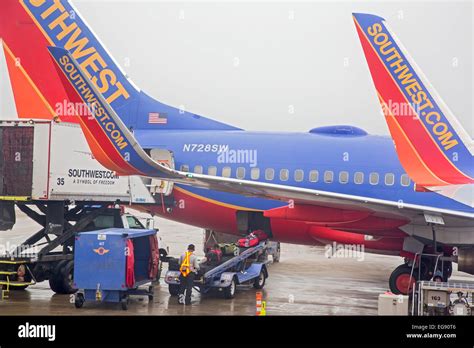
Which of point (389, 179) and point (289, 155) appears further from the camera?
point (289, 155)

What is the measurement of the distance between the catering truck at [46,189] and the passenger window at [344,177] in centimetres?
665

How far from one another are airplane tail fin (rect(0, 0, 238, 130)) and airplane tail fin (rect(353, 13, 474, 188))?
6.97m

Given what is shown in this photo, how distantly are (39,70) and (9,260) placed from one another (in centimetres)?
730

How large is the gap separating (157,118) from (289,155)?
4.69 meters

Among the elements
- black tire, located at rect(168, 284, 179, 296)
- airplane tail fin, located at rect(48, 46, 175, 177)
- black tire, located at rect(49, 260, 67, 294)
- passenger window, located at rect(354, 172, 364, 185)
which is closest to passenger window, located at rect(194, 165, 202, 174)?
black tire, located at rect(168, 284, 179, 296)

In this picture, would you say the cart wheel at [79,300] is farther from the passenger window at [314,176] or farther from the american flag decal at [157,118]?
the american flag decal at [157,118]

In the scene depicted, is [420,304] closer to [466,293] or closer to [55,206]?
[466,293]

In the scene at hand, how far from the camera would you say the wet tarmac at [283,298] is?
15953 mm

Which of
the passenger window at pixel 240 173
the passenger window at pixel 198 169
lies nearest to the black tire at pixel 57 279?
the passenger window at pixel 198 169

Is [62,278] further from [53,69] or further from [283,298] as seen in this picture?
[53,69]

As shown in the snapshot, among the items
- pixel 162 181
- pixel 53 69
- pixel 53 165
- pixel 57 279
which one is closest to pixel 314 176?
pixel 162 181

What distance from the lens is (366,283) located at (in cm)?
2175

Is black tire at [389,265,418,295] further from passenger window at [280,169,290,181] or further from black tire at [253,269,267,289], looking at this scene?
passenger window at [280,169,290,181]

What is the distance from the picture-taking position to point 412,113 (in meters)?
16.1
